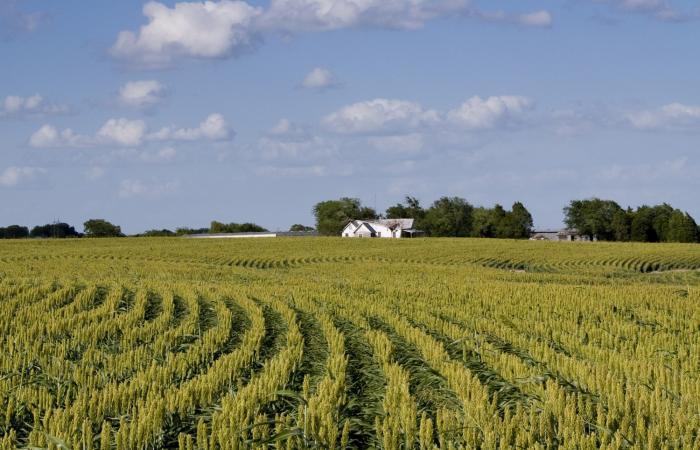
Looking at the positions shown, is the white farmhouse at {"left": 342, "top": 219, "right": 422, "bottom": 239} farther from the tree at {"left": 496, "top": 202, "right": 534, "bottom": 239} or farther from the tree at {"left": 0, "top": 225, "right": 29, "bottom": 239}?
the tree at {"left": 0, "top": 225, "right": 29, "bottom": 239}

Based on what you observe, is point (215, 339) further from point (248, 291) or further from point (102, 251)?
point (102, 251)

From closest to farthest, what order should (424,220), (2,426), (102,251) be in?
(2,426)
(102,251)
(424,220)

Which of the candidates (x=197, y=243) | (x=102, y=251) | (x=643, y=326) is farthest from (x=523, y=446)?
(x=197, y=243)

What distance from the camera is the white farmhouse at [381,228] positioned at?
143500 mm

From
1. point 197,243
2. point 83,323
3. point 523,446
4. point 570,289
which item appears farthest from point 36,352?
point 197,243

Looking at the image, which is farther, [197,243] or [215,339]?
[197,243]

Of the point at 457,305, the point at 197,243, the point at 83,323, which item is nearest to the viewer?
the point at 83,323

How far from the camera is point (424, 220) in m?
152

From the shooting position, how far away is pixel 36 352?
1325 centimetres

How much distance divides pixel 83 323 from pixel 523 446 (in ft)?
38.6

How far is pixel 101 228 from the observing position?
455ft

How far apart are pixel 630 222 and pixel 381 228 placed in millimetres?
40070

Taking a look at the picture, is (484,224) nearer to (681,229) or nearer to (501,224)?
(501,224)

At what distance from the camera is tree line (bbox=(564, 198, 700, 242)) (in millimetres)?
122438
